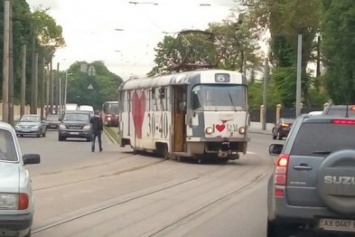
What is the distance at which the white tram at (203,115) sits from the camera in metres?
32.9

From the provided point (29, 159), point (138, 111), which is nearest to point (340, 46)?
point (138, 111)

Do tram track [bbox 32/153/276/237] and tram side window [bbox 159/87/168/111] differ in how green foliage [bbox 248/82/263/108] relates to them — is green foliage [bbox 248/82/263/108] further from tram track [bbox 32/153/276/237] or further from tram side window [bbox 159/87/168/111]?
tram track [bbox 32/153/276/237]

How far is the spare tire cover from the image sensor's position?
11.1 metres

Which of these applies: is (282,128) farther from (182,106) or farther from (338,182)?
(338,182)

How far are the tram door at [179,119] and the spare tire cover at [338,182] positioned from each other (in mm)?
23218

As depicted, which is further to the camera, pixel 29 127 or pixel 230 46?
pixel 230 46

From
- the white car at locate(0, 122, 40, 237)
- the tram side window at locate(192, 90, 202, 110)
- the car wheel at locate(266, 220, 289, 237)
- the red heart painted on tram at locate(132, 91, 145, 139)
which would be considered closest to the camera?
the white car at locate(0, 122, 40, 237)

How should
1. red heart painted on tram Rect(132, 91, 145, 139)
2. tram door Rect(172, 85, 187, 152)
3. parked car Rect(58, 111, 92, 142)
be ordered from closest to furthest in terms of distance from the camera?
1. tram door Rect(172, 85, 187, 152)
2. red heart painted on tram Rect(132, 91, 145, 139)
3. parked car Rect(58, 111, 92, 142)

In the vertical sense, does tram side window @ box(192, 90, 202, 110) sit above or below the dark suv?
above

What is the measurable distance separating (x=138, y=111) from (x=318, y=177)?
29.1 metres

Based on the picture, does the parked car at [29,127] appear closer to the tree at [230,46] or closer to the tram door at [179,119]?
the tree at [230,46]

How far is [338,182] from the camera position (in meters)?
11.2

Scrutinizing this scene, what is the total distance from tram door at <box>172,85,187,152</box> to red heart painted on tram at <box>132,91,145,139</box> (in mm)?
4596

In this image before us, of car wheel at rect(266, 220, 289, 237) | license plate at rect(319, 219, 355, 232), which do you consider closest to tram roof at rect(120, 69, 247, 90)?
car wheel at rect(266, 220, 289, 237)
